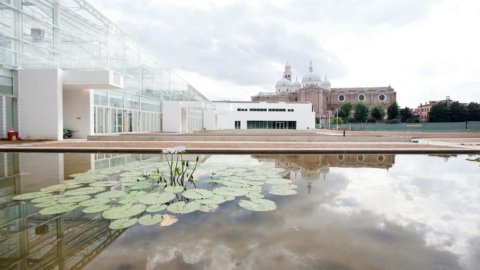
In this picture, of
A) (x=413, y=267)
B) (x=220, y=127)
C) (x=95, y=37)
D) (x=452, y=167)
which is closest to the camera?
(x=413, y=267)

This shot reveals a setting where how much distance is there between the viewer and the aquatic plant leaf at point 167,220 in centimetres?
365

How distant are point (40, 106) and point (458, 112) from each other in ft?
288

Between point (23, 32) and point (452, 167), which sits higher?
point (23, 32)

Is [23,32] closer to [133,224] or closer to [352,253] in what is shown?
[133,224]

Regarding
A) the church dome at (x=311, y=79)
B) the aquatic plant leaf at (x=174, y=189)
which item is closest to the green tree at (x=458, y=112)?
the church dome at (x=311, y=79)

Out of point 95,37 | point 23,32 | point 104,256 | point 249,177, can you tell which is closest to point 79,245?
point 104,256

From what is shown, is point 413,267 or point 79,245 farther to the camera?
point 79,245

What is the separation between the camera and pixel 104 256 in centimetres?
278

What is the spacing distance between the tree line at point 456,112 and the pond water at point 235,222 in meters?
80.7

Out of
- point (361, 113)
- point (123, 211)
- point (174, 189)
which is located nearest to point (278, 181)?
point (174, 189)

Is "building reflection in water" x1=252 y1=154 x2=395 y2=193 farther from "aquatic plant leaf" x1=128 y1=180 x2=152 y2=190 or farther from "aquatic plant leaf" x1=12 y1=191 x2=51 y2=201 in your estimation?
"aquatic plant leaf" x1=12 y1=191 x2=51 y2=201

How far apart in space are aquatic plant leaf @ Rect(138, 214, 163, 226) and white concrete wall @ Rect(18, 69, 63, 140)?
15471 mm

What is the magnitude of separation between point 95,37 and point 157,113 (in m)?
11.6

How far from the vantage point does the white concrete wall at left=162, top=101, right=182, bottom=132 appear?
93.6ft
